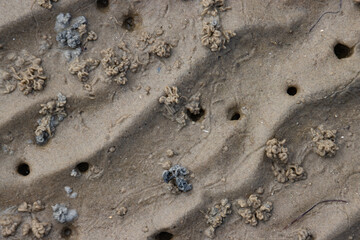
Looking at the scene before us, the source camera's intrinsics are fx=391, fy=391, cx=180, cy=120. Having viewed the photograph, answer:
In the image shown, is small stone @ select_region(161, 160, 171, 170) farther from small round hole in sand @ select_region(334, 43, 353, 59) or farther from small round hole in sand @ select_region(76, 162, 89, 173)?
small round hole in sand @ select_region(334, 43, 353, 59)

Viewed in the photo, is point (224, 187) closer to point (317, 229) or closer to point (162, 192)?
point (162, 192)

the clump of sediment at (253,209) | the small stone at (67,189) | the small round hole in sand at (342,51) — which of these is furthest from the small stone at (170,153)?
the small round hole in sand at (342,51)

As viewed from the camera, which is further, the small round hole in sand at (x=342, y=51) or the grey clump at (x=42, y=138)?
the small round hole in sand at (x=342, y=51)

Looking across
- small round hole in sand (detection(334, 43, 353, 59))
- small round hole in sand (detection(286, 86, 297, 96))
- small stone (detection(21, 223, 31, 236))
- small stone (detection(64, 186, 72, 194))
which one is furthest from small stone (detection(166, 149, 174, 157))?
small round hole in sand (detection(334, 43, 353, 59))

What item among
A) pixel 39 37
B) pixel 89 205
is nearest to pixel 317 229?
pixel 89 205

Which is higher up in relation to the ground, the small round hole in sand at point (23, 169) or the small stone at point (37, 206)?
the small round hole in sand at point (23, 169)

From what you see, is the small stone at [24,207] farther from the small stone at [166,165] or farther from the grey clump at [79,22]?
the grey clump at [79,22]
